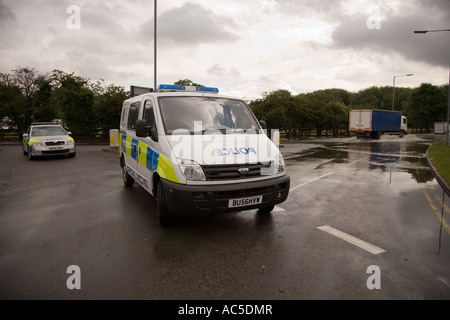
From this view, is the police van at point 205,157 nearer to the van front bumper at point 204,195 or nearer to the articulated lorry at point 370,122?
the van front bumper at point 204,195

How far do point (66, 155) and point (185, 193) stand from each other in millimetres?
13647

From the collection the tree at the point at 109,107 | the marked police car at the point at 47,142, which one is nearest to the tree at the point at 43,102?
the tree at the point at 109,107

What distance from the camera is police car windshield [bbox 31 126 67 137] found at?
14.7 metres

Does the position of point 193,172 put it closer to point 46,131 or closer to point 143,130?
point 143,130

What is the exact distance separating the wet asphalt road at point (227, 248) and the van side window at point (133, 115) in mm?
1621

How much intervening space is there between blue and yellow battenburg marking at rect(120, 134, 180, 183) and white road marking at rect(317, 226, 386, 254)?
251 centimetres

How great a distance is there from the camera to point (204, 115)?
5480 millimetres

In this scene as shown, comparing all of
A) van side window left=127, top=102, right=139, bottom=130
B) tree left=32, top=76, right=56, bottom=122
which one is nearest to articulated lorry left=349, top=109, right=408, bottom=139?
tree left=32, top=76, right=56, bottom=122

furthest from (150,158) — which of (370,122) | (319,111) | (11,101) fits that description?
(319,111)

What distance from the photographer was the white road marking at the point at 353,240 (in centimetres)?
419

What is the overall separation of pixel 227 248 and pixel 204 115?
2.38 meters
